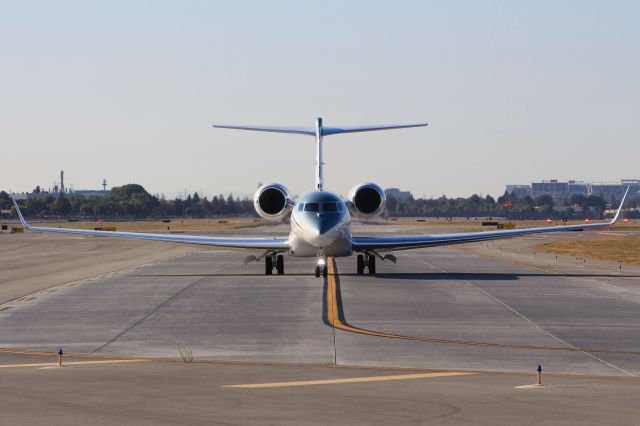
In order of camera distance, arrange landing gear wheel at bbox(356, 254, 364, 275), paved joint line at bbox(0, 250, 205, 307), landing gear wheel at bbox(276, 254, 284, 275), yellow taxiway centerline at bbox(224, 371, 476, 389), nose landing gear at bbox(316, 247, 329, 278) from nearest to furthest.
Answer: yellow taxiway centerline at bbox(224, 371, 476, 389)
paved joint line at bbox(0, 250, 205, 307)
nose landing gear at bbox(316, 247, 329, 278)
landing gear wheel at bbox(276, 254, 284, 275)
landing gear wheel at bbox(356, 254, 364, 275)

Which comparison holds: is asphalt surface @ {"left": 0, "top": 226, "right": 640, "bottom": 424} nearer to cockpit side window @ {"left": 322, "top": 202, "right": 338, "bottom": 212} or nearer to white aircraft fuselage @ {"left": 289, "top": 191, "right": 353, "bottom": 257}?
white aircraft fuselage @ {"left": 289, "top": 191, "right": 353, "bottom": 257}

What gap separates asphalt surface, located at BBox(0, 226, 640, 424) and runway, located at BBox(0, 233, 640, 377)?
0.06 metres

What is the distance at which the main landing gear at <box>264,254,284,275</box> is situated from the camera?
138 feet

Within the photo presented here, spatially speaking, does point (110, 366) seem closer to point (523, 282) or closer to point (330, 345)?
point (330, 345)

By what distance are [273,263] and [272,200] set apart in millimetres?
2931

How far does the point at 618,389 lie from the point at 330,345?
6677 millimetres

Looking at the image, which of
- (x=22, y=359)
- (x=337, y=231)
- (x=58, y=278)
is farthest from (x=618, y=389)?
(x=58, y=278)

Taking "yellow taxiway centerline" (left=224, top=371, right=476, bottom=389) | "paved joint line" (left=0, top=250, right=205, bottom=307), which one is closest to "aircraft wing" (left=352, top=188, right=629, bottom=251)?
"paved joint line" (left=0, top=250, right=205, bottom=307)

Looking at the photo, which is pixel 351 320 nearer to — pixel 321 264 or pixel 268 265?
pixel 321 264

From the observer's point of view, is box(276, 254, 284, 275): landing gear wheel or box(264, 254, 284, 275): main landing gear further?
box(276, 254, 284, 275): landing gear wheel

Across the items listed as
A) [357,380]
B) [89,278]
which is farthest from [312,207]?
[357,380]

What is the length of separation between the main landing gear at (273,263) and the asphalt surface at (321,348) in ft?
4.79

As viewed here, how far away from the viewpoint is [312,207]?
37.9m

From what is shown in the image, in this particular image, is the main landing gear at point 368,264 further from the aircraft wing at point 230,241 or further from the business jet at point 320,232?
the aircraft wing at point 230,241
